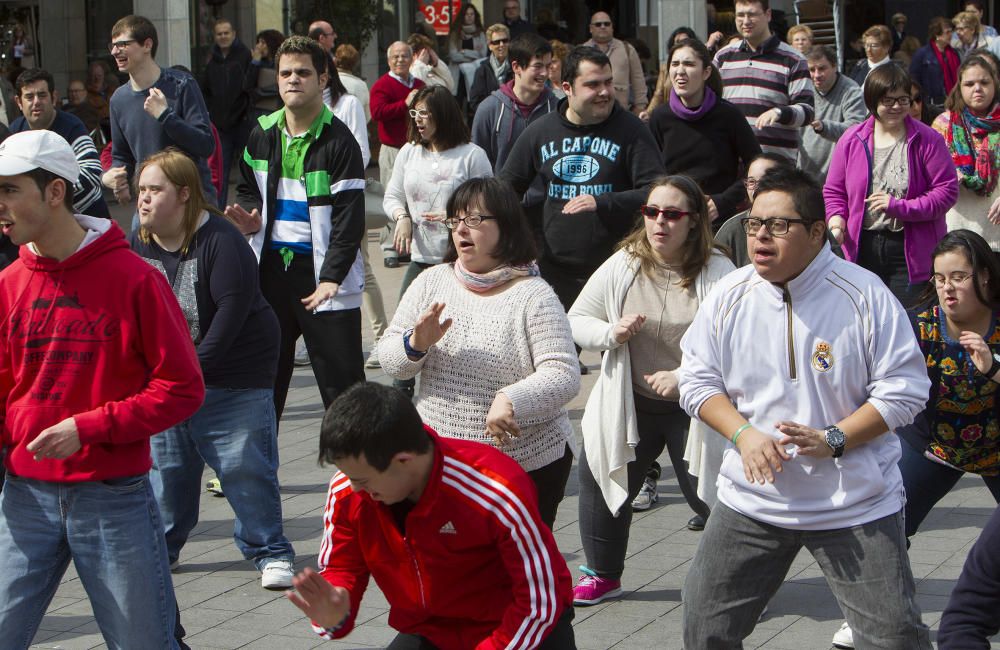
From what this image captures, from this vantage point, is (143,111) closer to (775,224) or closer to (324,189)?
(324,189)

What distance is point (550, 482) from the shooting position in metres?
5.20

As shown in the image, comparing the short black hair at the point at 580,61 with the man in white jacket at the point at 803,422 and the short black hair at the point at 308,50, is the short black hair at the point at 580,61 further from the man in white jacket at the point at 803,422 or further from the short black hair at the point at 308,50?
the man in white jacket at the point at 803,422

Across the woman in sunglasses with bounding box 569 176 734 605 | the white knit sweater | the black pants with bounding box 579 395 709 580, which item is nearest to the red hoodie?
the white knit sweater

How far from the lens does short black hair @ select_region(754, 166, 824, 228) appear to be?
425 centimetres

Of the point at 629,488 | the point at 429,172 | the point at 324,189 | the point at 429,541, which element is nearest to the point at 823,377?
the point at 429,541

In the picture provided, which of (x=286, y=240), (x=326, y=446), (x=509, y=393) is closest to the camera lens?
(x=326, y=446)

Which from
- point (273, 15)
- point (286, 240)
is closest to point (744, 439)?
point (286, 240)

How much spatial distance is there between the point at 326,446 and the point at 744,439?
47.5 inches

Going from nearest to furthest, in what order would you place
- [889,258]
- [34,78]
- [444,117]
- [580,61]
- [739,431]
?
[739,431], [580,61], [889,258], [34,78], [444,117]

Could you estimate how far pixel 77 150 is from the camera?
313 inches

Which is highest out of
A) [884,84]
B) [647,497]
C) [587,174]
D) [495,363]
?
[884,84]

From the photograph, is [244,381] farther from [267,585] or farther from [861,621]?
[861,621]

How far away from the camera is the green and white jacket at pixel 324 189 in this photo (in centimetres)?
684

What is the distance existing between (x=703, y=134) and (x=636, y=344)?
272 cm
